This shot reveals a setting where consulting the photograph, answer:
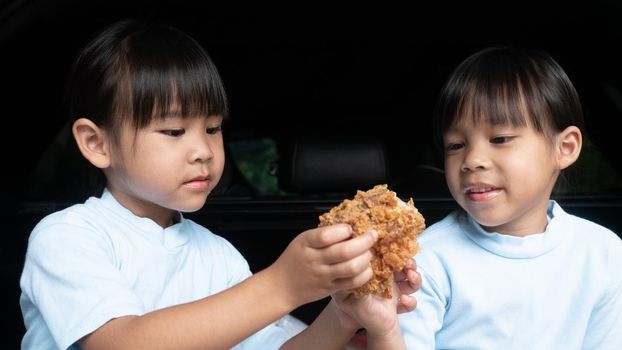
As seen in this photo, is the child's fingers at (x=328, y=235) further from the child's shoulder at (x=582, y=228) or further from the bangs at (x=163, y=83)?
the child's shoulder at (x=582, y=228)

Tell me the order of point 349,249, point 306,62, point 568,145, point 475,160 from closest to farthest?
1. point 349,249
2. point 475,160
3. point 568,145
4. point 306,62

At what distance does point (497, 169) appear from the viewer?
53.0 inches

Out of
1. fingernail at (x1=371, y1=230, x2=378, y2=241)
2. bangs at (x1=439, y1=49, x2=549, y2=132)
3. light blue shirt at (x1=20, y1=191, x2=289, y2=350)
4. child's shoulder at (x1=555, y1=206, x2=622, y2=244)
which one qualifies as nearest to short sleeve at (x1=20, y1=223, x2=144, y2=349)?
light blue shirt at (x1=20, y1=191, x2=289, y2=350)

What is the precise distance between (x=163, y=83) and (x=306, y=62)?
1.54 metres

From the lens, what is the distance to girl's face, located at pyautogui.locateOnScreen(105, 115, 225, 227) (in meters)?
1.20

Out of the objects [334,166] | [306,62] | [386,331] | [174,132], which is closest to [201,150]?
[174,132]

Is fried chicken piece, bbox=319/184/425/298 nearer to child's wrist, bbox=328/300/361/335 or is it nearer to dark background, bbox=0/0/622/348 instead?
child's wrist, bbox=328/300/361/335

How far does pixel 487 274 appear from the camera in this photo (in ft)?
4.50

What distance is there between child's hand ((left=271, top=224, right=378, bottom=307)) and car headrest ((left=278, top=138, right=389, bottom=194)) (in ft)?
3.89

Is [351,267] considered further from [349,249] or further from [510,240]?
[510,240]

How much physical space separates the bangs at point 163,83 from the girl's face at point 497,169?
446 mm

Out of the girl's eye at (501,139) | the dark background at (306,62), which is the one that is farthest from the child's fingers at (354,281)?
the dark background at (306,62)

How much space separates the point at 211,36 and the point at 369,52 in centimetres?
60

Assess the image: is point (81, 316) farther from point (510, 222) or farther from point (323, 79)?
point (323, 79)
